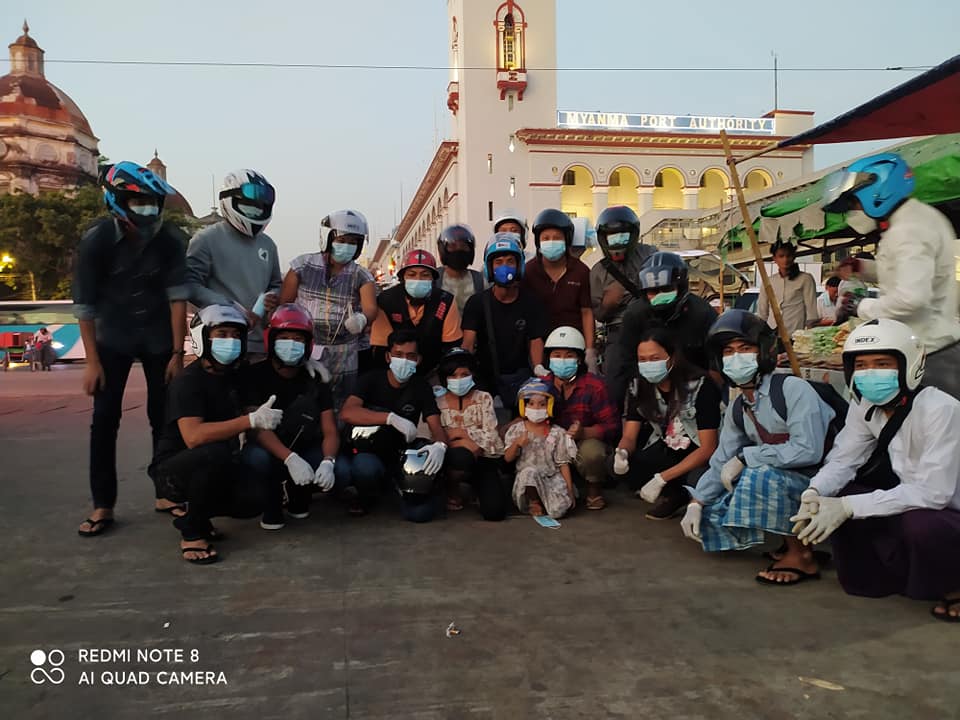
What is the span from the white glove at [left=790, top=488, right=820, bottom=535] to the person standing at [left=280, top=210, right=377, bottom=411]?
10.3ft

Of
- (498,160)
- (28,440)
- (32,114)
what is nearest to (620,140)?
(498,160)

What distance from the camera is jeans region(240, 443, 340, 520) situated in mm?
4137

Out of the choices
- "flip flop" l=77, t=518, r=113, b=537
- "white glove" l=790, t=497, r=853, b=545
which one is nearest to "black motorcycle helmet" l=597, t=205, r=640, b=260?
"white glove" l=790, t=497, r=853, b=545

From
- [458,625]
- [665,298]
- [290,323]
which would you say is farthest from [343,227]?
[458,625]

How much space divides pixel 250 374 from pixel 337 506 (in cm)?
117

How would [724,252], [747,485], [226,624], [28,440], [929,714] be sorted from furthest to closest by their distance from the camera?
[724,252] → [28,440] → [747,485] → [226,624] → [929,714]

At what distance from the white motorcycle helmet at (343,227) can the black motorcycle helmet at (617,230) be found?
6.53 ft

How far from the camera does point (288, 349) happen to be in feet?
14.1

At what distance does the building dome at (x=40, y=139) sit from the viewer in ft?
160

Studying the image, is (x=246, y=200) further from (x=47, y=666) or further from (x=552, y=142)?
(x=552, y=142)

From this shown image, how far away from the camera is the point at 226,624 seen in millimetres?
2861

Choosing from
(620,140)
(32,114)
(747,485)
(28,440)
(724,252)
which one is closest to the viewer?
(747,485)

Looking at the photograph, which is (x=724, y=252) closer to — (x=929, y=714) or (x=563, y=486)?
(x=563, y=486)

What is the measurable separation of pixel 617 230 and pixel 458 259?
53.6 inches
